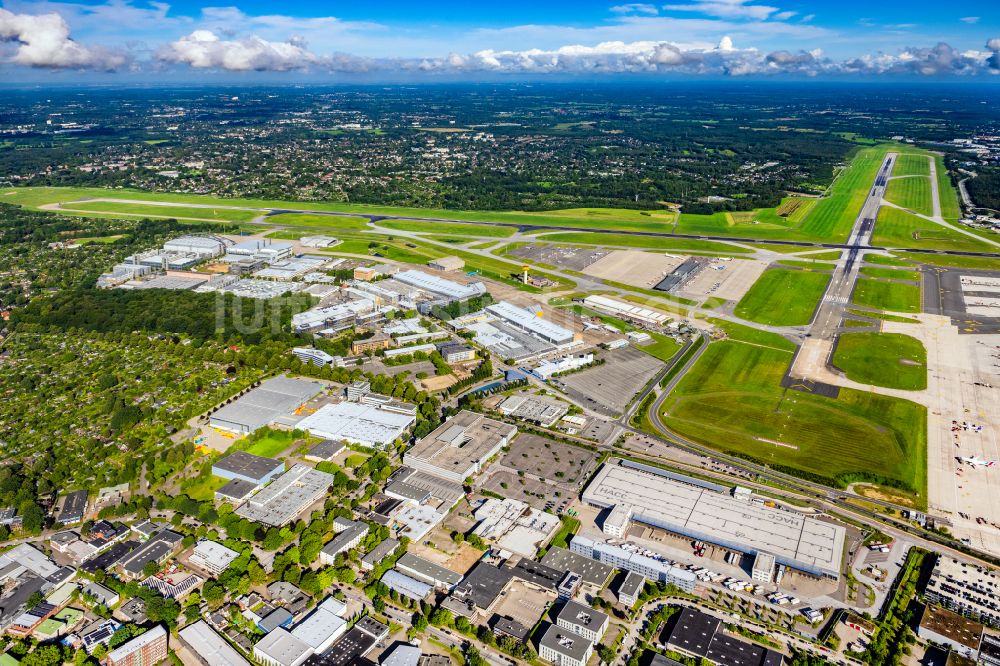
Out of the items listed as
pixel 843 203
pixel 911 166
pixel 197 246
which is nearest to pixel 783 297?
pixel 843 203

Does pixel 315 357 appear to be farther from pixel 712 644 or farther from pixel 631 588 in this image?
pixel 712 644

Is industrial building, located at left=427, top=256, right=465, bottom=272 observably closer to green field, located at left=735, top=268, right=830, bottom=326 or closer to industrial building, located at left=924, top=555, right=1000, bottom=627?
green field, located at left=735, top=268, right=830, bottom=326

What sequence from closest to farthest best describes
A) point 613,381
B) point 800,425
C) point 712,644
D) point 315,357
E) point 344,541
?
point 712,644, point 344,541, point 800,425, point 613,381, point 315,357

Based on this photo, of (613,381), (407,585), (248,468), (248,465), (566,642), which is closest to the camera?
(566,642)

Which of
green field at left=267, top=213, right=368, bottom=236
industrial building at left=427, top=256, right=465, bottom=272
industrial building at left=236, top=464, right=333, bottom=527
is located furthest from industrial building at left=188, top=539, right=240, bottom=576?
green field at left=267, top=213, right=368, bottom=236

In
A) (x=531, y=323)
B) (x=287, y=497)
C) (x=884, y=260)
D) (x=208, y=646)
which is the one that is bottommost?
(x=208, y=646)

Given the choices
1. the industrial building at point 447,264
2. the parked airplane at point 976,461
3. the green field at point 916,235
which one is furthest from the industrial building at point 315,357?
the green field at point 916,235

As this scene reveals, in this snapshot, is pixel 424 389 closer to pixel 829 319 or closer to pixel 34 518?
pixel 34 518
